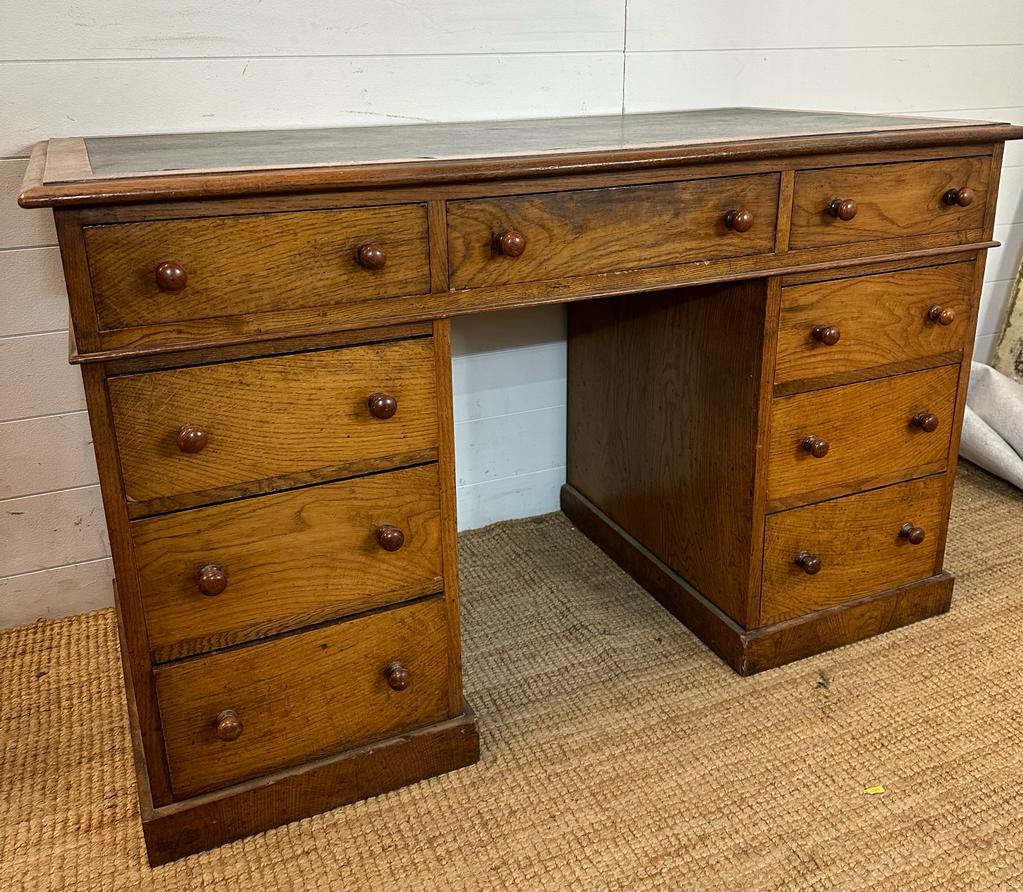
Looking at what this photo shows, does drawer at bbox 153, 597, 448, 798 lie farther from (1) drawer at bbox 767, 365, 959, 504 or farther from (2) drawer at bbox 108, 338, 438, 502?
(1) drawer at bbox 767, 365, 959, 504

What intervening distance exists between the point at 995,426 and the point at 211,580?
1.93 meters

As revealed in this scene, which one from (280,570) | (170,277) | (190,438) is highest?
(170,277)

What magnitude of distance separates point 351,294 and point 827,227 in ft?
2.41

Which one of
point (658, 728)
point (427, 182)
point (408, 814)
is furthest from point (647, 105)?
point (408, 814)

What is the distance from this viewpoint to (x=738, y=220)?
4.35 feet

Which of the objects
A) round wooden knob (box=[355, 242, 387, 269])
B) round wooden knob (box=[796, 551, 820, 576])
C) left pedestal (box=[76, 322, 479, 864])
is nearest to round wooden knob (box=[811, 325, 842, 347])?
round wooden knob (box=[796, 551, 820, 576])

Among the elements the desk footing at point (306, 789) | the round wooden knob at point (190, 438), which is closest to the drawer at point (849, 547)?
the desk footing at point (306, 789)

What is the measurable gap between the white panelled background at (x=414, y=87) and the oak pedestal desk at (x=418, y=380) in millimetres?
121

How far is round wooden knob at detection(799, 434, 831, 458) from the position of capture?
60.2 inches

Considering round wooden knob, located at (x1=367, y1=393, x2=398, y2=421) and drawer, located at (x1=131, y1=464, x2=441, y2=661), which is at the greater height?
round wooden knob, located at (x1=367, y1=393, x2=398, y2=421)

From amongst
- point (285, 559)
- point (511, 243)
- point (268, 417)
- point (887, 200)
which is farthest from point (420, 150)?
point (887, 200)

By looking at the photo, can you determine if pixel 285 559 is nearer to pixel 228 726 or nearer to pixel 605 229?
pixel 228 726

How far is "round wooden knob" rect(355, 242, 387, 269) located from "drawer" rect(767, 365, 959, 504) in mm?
692

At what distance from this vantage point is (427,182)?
1.13 metres
